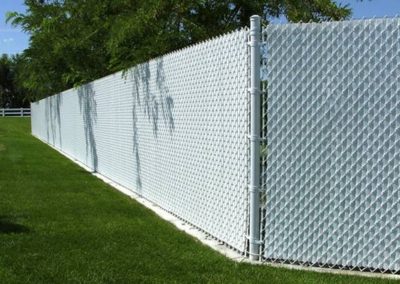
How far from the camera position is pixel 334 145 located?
5.96m

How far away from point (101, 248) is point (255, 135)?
2212 mm

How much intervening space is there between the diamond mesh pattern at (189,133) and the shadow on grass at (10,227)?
88.6 inches

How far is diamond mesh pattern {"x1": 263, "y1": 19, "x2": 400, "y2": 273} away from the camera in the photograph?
5.81 metres

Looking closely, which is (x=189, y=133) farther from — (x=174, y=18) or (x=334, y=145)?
(x=174, y=18)

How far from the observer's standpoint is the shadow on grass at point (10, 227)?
7.61 metres

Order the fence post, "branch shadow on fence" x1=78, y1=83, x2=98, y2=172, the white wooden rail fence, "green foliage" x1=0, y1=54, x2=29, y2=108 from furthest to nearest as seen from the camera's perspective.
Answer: "green foliage" x1=0, y1=54, x2=29, y2=108
the white wooden rail fence
"branch shadow on fence" x1=78, y1=83, x2=98, y2=172
the fence post

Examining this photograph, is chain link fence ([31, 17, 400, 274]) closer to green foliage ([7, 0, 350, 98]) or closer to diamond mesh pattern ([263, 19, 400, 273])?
diamond mesh pattern ([263, 19, 400, 273])

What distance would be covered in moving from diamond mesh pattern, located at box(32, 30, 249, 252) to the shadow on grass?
225cm

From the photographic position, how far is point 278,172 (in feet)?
20.2

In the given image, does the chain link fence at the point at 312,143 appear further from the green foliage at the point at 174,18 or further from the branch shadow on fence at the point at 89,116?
the branch shadow on fence at the point at 89,116

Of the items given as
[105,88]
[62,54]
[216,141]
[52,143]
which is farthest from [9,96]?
[216,141]

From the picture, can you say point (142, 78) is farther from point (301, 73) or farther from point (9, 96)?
point (9, 96)

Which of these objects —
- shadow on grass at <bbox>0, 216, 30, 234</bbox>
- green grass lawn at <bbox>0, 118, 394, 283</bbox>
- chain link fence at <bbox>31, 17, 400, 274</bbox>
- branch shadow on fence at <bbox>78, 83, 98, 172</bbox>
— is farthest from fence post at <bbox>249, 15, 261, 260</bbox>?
branch shadow on fence at <bbox>78, 83, 98, 172</bbox>

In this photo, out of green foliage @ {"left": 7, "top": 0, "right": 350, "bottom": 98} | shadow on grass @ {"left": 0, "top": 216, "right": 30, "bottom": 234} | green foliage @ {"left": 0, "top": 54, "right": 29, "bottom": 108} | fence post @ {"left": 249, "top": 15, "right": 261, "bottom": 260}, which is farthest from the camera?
green foliage @ {"left": 0, "top": 54, "right": 29, "bottom": 108}
